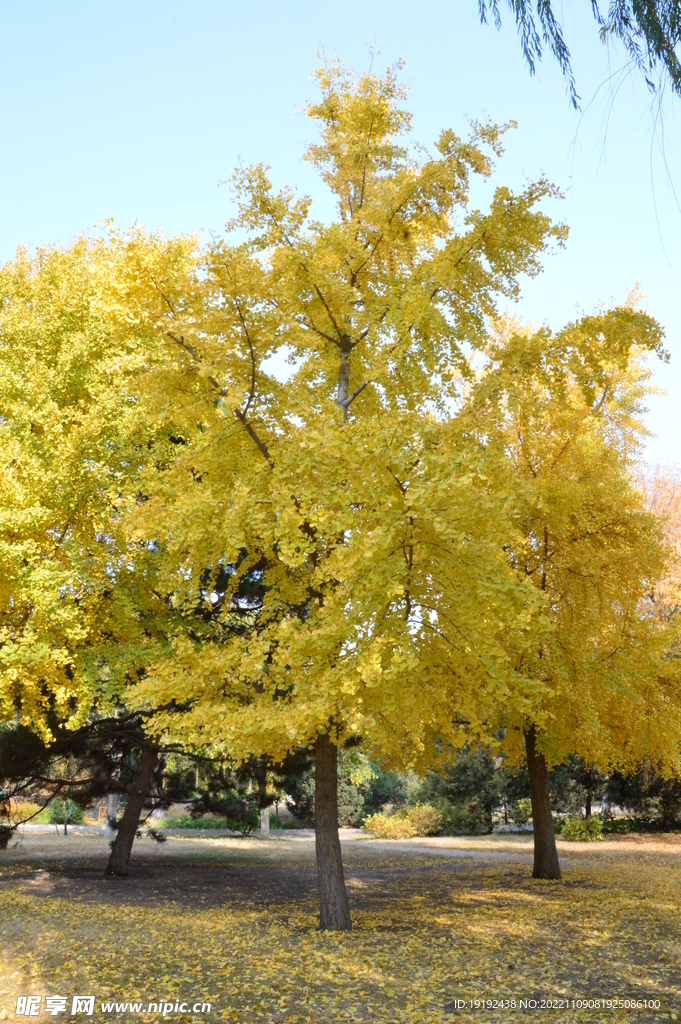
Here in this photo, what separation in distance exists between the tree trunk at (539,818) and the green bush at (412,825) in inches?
553

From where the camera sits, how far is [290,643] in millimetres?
6555

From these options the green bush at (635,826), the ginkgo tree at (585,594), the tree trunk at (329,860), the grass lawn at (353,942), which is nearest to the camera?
the grass lawn at (353,942)

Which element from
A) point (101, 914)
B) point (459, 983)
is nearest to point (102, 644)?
point (101, 914)

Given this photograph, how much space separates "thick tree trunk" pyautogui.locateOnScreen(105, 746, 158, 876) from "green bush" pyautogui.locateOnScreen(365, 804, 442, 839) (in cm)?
1412

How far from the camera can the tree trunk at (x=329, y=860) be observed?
313 inches

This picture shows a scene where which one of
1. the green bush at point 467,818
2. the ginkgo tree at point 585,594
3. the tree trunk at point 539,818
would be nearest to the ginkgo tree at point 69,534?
the ginkgo tree at point 585,594

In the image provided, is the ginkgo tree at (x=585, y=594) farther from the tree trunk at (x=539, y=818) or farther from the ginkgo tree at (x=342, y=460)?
the ginkgo tree at (x=342, y=460)

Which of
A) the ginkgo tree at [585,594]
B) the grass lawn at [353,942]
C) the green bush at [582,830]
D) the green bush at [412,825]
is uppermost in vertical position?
the ginkgo tree at [585,594]

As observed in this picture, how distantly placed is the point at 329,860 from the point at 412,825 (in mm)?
19091

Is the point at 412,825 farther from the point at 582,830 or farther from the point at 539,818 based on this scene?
the point at 539,818

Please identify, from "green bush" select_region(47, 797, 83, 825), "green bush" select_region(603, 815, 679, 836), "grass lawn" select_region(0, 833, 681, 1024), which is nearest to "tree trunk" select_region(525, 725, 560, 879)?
"grass lawn" select_region(0, 833, 681, 1024)

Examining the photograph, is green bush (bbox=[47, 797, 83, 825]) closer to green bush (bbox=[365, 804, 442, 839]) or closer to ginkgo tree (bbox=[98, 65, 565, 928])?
green bush (bbox=[365, 804, 442, 839])

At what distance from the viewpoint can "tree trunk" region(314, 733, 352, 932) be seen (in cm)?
794

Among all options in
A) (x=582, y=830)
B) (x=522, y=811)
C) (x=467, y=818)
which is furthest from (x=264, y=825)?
(x=582, y=830)
